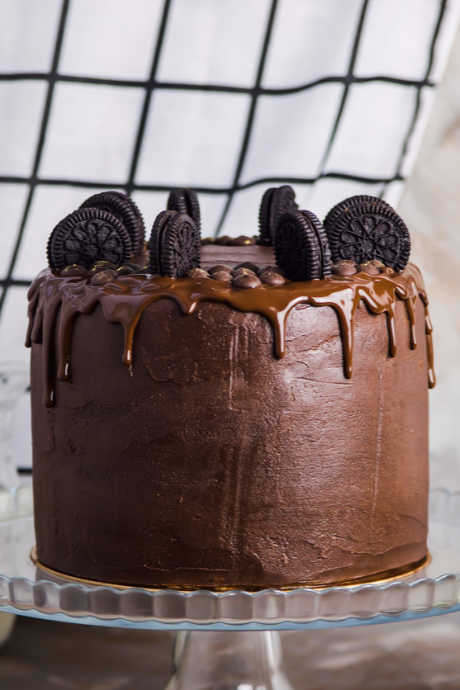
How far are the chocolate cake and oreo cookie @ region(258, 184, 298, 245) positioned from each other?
0.83 ft

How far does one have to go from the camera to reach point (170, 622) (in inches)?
47.8

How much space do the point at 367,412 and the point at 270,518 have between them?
0.62ft

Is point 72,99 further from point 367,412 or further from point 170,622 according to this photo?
point 170,622

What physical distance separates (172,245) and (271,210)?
427 mm

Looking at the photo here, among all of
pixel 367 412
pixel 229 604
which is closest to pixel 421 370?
pixel 367 412

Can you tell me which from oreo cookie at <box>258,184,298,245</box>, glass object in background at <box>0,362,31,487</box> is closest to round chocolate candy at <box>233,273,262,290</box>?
oreo cookie at <box>258,184,298,245</box>

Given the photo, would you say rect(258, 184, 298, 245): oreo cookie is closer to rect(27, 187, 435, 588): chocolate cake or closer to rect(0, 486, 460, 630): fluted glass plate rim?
rect(27, 187, 435, 588): chocolate cake

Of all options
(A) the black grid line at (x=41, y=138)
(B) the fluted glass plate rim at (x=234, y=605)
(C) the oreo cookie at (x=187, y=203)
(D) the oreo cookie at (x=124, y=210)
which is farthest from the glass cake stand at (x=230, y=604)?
(A) the black grid line at (x=41, y=138)

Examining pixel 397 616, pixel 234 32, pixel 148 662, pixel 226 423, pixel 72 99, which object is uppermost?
pixel 234 32

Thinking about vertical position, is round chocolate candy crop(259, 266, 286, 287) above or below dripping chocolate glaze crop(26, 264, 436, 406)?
above

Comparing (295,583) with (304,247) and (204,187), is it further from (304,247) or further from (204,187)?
(204,187)

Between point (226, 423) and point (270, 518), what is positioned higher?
point (226, 423)

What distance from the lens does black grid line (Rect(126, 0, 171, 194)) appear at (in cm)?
218

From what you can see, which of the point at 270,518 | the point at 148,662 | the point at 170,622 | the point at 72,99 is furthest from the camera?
the point at 72,99
